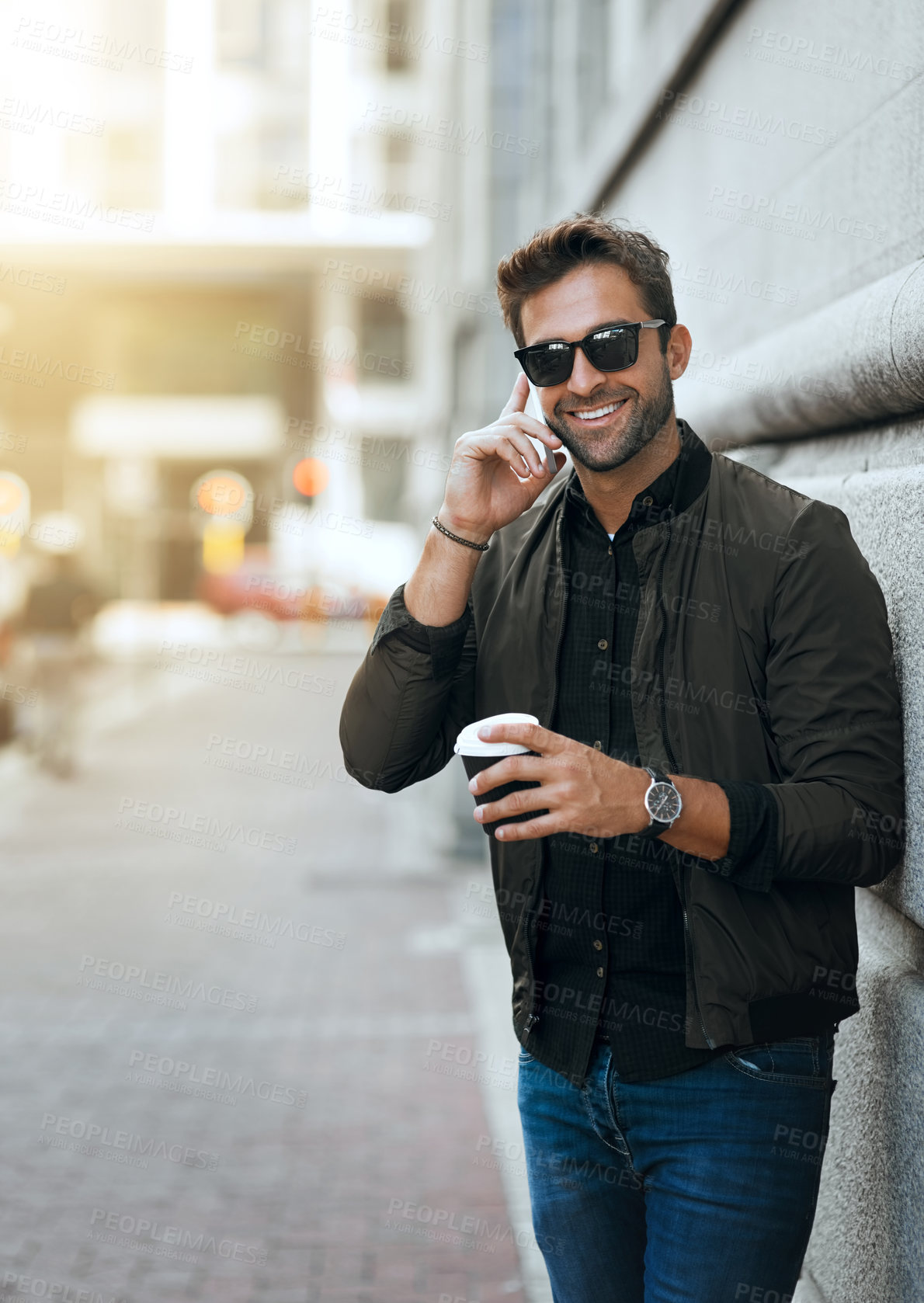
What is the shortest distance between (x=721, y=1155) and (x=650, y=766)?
548mm

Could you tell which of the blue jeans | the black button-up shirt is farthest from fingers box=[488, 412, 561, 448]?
the blue jeans

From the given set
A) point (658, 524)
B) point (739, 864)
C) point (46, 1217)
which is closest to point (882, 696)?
point (739, 864)

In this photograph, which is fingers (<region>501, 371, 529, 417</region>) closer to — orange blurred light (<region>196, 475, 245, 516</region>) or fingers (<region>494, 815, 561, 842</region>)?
fingers (<region>494, 815, 561, 842</region>)

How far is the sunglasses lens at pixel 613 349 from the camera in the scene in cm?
215

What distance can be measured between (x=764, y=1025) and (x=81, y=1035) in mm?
5297

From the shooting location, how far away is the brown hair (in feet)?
7.00

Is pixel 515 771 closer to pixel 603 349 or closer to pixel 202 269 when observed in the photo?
pixel 603 349

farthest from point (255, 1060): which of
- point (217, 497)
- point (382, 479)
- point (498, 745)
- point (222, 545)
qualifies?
point (382, 479)

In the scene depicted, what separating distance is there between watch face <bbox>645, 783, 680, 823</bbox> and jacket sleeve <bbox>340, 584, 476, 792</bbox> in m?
0.50

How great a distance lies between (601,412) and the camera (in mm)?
2180

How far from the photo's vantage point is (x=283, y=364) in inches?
1780

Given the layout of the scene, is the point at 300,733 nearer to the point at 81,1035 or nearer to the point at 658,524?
the point at 81,1035

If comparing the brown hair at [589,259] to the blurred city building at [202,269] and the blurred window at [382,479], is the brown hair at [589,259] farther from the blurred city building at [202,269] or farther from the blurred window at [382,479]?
the blurred window at [382,479]

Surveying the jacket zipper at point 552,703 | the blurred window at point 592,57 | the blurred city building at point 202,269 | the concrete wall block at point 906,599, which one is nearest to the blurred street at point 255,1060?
the jacket zipper at point 552,703
